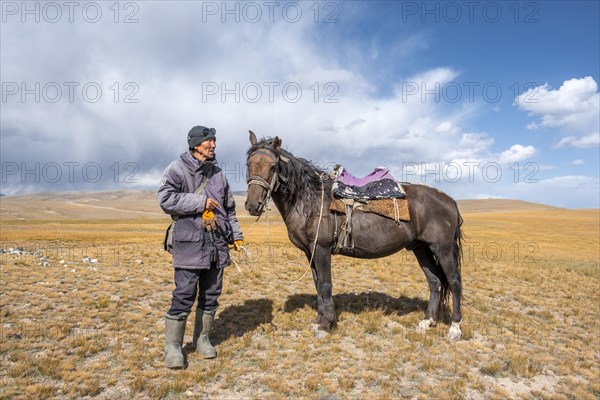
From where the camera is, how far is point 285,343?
20.7 ft

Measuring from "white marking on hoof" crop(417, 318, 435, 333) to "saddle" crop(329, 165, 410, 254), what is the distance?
2.33 metres

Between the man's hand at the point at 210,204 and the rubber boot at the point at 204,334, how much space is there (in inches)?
72.4

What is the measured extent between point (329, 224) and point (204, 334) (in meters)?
3.00

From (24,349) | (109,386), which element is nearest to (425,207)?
(109,386)

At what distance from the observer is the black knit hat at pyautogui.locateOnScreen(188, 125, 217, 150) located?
5355 millimetres

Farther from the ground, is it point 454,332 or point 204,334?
point 204,334

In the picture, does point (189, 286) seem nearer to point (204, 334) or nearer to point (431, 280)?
point (204, 334)

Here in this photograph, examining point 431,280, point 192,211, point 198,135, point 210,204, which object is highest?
point 198,135

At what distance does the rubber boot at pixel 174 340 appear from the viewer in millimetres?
5203

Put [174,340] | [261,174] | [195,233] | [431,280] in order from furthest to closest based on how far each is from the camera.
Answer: [431,280] < [261,174] < [174,340] < [195,233]

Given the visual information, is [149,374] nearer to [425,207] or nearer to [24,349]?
[24,349]

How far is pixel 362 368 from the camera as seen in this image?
5.57m

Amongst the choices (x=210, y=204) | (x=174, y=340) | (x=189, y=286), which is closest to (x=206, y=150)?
(x=210, y=204)

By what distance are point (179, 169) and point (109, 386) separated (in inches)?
129
